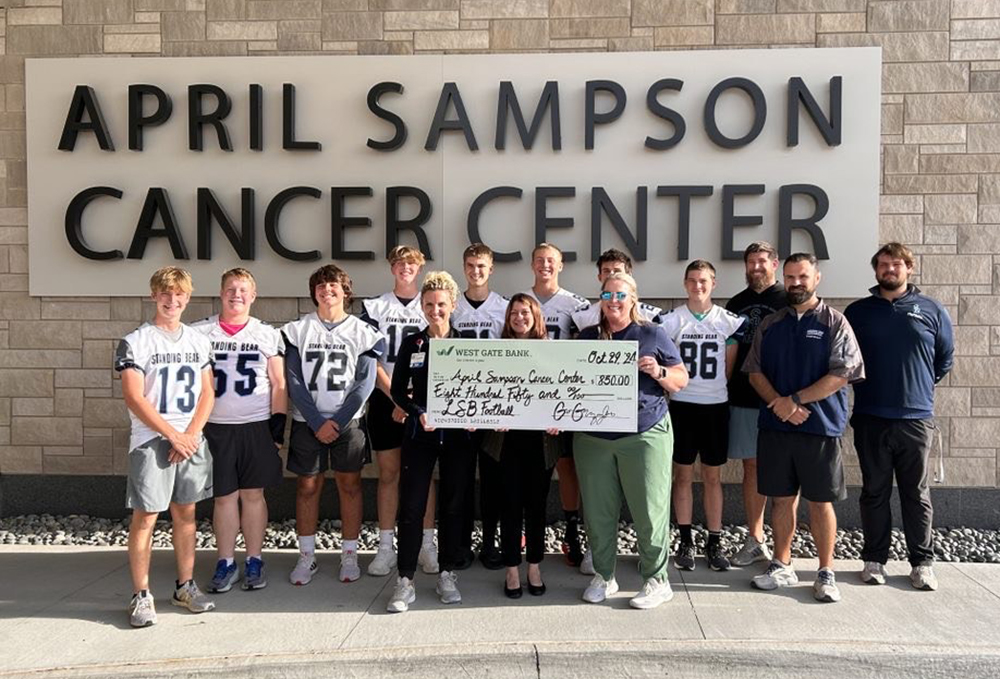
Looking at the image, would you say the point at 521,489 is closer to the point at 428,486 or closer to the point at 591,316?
the point at 428,486

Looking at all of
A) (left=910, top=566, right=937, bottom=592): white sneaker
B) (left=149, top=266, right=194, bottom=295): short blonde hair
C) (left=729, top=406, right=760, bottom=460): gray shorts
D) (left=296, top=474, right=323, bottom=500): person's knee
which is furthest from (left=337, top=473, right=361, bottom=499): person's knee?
(left=910, top=566, right=937, bottom=592): white sneaker

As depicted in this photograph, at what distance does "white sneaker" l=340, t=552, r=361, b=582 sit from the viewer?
4.66 meters

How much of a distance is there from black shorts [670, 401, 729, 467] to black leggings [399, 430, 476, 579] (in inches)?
54.5

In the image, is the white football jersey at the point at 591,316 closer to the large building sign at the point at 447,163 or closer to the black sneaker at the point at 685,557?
the large building sign at the point at 447,163

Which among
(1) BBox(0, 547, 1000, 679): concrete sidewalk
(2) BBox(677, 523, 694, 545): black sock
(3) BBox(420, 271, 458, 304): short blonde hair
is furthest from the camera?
(2) BBox(677, 523, 694, 545): black sock

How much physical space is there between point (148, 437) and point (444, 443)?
155cm

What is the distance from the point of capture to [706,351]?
15.6ft

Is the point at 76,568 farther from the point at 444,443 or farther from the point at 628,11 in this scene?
the point at 628,11

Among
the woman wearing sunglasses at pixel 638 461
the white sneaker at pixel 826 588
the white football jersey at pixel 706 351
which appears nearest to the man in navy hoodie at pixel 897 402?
the white sneaker at pixel 826 588

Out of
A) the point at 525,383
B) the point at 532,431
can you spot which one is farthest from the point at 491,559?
the point at 525,383

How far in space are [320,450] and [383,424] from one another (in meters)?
0.41

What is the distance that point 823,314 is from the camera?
436 cm

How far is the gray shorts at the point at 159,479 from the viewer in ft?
13.0

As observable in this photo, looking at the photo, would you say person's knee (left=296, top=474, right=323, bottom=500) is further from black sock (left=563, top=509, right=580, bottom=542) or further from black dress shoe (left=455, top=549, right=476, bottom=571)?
black sock (left=563, top=509, right=580, bottom=542)
